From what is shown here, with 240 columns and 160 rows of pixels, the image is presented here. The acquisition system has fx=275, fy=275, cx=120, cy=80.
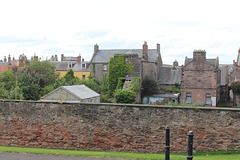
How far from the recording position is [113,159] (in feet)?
36.0

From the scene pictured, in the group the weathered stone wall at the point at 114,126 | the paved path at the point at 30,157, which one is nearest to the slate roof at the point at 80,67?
the weathered stone wall at the point at 114,126

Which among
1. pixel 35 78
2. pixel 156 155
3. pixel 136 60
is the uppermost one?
pixel 136 60

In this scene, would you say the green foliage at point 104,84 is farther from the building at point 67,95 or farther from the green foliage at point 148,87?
the building at point 67,95

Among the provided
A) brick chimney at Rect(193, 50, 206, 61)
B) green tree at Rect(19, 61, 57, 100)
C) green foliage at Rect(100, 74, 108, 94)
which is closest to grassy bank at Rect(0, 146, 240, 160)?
brick chimney at Rect(193, 50, 206, 61)

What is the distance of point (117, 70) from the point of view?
4906 cm

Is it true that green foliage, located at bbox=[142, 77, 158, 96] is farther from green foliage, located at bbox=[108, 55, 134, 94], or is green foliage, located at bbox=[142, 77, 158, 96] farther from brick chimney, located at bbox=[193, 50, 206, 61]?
brick chimney, located at bbox=[193, 50, 206, 61]

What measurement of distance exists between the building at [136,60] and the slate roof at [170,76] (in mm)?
1227

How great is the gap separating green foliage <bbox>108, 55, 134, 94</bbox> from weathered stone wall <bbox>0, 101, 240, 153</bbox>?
3497 cm

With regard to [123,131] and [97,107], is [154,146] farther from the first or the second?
[97,107]

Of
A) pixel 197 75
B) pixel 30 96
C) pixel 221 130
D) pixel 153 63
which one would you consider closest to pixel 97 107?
pixel 221 130

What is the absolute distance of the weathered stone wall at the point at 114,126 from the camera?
1236 cm

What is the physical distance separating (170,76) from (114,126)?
136 feet

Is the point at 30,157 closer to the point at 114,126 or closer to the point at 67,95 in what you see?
the point at 114,126

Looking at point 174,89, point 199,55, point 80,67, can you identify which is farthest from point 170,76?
point 80,67
